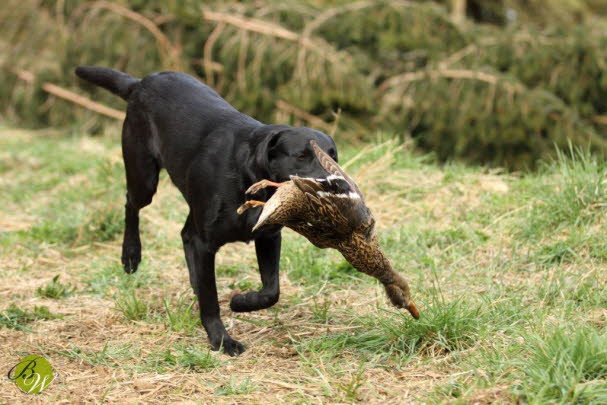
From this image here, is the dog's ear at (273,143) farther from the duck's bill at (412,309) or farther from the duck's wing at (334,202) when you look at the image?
the duck's bill at (412,309)

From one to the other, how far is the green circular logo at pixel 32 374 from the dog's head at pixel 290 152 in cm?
125

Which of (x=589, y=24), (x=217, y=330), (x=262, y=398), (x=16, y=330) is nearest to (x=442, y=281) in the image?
(x=217, y=330)

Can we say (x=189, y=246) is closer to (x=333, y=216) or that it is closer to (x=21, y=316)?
(x=21, y=316)

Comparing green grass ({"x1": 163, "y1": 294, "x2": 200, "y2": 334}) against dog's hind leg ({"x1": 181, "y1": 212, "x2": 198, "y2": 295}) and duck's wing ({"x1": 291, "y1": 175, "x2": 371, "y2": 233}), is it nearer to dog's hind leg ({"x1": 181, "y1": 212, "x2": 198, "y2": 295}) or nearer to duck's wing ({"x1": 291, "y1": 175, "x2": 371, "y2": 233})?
dog's hind leg ({"x1": 181, "y1": 212, "x2": 198, "y2": 295})

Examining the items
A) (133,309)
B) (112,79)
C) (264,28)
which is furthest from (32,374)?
(264,28)

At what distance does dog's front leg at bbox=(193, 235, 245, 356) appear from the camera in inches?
136

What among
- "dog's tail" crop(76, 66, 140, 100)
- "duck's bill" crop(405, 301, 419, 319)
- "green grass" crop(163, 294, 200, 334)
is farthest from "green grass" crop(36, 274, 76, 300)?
"duck's bill" crop(405, 301, 419, 319)

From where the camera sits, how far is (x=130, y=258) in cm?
438

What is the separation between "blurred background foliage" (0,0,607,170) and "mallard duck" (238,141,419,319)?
4148mm

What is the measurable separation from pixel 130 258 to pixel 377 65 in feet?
13.8

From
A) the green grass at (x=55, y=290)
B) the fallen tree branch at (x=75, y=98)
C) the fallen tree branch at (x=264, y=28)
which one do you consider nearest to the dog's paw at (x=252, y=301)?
the green grass at (x=55, y=290)

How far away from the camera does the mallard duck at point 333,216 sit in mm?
2682

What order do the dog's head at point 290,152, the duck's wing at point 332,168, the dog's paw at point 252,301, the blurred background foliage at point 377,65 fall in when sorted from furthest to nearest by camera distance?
the blurred background foliage at point 377,65
the dog's paw at point 252,301
the dog's head at point 290,152
the duck's wing at point 332,168

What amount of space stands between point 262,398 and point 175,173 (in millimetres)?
1389
